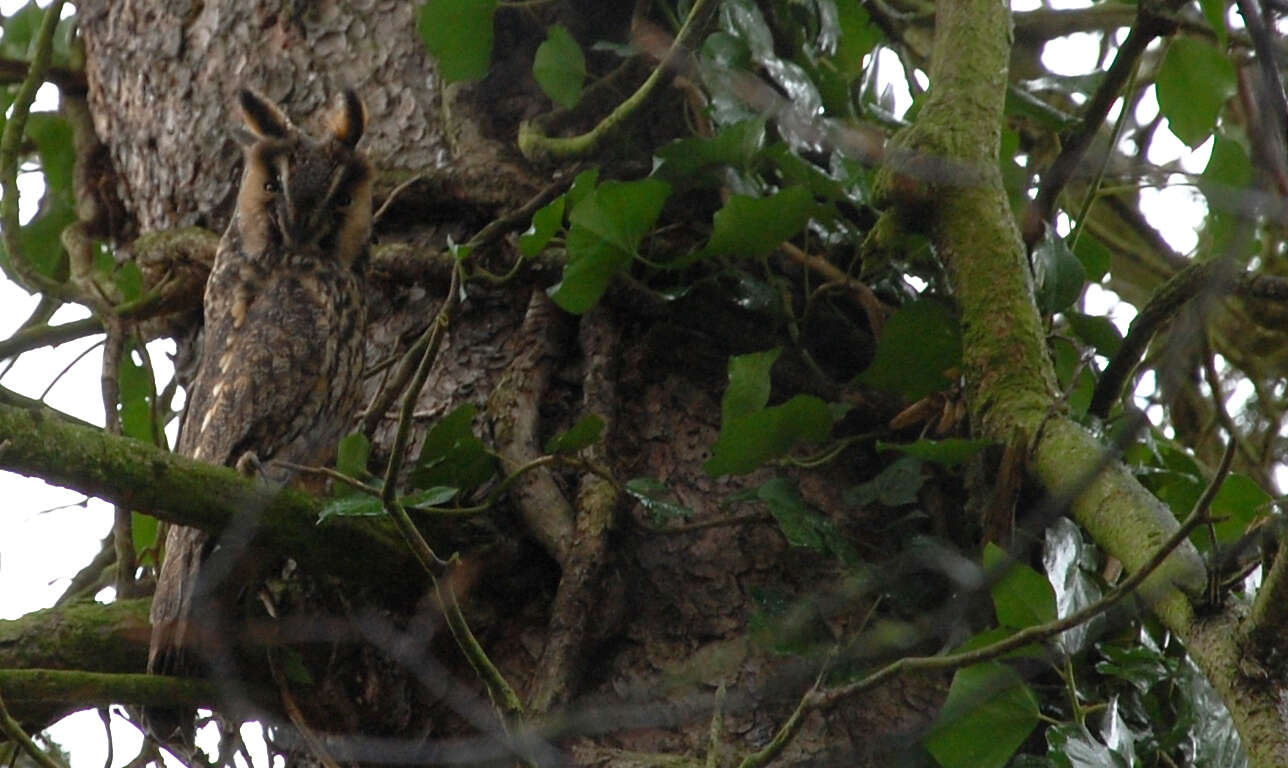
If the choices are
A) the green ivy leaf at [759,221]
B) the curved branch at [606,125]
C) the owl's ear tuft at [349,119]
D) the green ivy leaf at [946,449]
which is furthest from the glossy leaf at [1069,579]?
the owl's ear tuft at [349,119]

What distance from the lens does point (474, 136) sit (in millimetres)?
1941

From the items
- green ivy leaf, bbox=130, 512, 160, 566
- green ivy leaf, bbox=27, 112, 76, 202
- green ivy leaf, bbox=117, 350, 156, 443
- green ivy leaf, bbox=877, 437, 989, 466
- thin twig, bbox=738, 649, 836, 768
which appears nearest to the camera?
thin twig, bbox=738, 649, 836, 768

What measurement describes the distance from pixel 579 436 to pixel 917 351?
410mm

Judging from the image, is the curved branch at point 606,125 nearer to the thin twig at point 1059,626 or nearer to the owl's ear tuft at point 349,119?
the owl's ear tuft at point 349,119

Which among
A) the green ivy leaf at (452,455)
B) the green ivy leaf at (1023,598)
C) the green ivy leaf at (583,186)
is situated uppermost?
the green ivy leaf at (583,186)

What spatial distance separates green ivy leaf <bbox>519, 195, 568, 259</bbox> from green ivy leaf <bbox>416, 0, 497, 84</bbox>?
0.36 meters

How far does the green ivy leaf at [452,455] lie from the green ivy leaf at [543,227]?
224 millimetres

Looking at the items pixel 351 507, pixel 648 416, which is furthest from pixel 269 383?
pixel 351 507

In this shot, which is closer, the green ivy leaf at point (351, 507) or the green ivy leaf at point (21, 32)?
the green ivy leaf at point (351, 507)

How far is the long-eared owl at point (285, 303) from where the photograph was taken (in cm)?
200

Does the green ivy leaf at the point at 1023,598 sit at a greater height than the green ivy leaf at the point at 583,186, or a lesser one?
lesser

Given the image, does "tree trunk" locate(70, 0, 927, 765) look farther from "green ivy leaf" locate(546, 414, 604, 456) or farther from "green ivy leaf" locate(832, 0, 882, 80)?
"green ivy leaf" locate(832, 0, 882, 80)

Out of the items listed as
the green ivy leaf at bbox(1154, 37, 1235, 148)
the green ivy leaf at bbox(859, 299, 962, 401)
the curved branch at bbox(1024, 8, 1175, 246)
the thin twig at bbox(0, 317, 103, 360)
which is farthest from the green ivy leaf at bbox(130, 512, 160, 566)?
the green ivy leaf at bbox(1154, 37, 1235, 148)

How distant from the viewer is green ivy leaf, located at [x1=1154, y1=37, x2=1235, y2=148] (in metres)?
1.70
